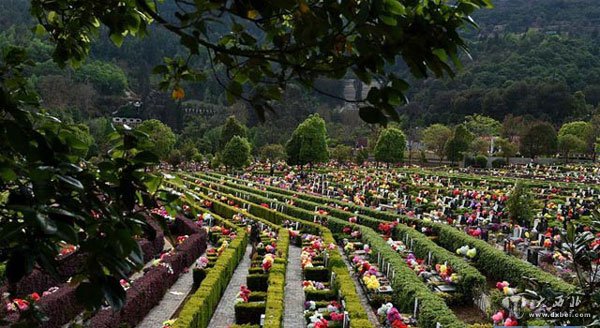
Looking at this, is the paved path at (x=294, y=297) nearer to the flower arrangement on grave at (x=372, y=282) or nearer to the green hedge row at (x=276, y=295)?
the green hedge row at (x=276, y=295)

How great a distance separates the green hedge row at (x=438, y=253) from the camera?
12.6 m

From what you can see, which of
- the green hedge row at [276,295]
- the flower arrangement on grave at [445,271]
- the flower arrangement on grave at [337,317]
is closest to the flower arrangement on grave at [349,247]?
the green hedge row at [276,295]

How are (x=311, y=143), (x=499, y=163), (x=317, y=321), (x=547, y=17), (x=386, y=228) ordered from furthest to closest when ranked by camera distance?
1. (x=547, y=17)
2. (x=499, y=163)
3. (x=311, y=143)
4. (x=386, y=228)
5. (x=317, y=321)

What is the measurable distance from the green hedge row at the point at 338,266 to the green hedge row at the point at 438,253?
95 centimetres

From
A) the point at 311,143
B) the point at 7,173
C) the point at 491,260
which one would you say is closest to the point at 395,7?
the point at 7,173

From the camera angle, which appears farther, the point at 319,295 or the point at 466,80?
the point at 466,80

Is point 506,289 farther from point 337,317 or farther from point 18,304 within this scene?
point 18,304

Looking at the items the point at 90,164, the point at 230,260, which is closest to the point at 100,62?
the point at 230,260

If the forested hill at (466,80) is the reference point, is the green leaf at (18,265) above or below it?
below

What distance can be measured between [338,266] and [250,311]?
129 inches

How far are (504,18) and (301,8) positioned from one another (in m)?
205

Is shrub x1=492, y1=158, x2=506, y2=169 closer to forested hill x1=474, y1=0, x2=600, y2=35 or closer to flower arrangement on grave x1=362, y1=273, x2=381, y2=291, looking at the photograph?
flower arrangement on grave x1=362, y1=273, x2=381, y2=291

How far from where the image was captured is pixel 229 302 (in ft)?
45.9

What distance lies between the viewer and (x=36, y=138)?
2178 millimetres
